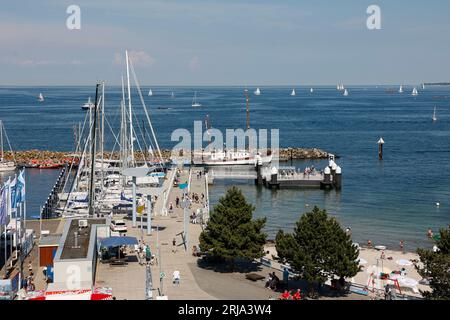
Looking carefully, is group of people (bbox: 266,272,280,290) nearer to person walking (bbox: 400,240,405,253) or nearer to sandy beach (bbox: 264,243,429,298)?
sandy beach (bbox: 264,243,429,298)

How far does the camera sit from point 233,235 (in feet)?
82.6

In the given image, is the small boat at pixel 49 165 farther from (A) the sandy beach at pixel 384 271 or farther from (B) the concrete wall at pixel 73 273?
(B) the concrete wall at pixel 73 273

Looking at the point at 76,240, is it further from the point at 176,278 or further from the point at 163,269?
the point at 176,278

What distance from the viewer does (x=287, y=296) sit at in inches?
802

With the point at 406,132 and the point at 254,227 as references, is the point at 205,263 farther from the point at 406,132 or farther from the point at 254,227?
the point at 406,132

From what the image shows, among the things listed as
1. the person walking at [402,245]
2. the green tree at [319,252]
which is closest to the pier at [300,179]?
the person walking at [402,245]

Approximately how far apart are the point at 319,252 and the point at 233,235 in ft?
14.2

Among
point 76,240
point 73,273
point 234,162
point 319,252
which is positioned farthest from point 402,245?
point 234,162

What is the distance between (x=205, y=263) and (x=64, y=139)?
8823 centimetres

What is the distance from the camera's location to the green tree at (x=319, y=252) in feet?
71.3

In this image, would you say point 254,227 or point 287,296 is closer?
point 287,296

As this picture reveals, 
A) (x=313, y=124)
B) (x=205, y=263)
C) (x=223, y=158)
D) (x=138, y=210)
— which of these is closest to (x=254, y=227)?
(x=205, y=263)

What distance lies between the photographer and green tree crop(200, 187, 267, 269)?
24.8 m

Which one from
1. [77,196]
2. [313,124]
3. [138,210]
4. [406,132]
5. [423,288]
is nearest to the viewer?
[423,288]
